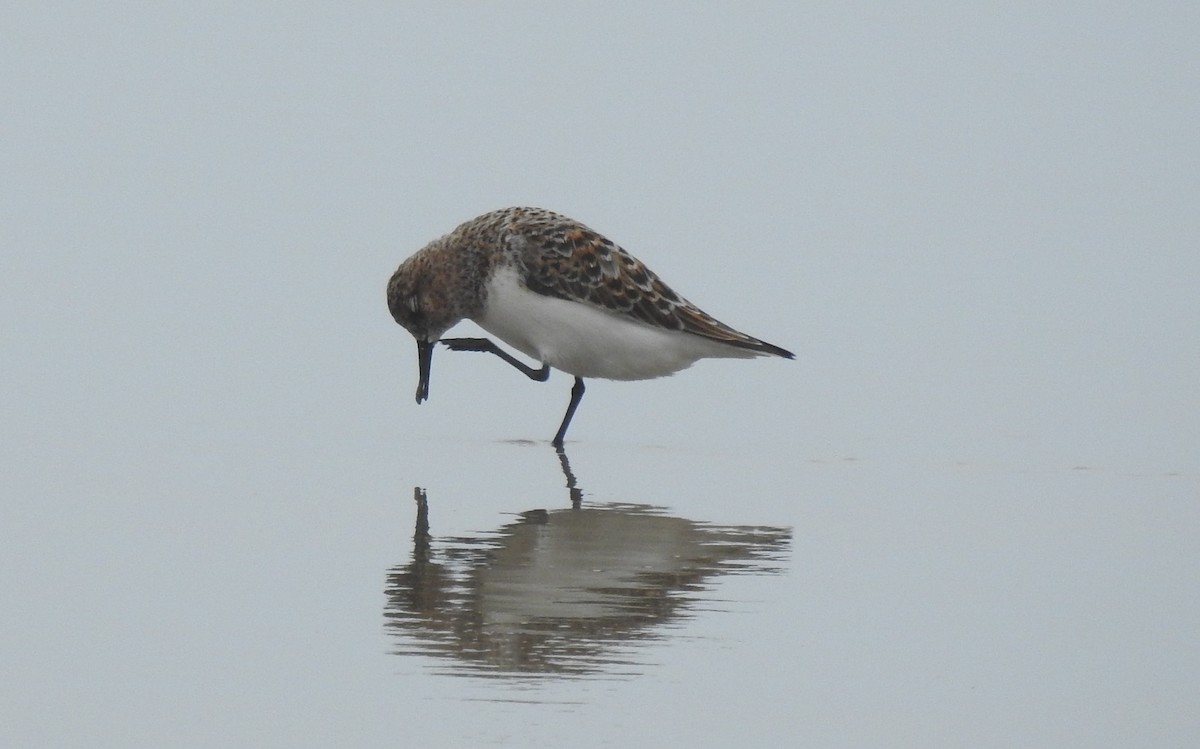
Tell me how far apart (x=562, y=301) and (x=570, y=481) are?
5.26 ft

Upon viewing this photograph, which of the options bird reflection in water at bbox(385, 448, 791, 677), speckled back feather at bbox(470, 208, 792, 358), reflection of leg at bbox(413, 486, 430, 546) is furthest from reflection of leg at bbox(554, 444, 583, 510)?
speckled back feather at bbox(470, 208, 792, 358)

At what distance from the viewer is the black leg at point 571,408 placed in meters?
13.0

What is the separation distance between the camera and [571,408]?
42.9 ft

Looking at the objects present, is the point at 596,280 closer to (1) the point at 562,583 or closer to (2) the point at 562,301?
(2) the point at 562,301

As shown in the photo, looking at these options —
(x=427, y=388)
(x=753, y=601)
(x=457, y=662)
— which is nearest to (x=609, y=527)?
(x=753, y=601)

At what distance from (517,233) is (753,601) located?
5293 mm

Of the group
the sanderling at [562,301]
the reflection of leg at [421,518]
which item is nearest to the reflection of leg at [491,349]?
the sanderling at [562,301]

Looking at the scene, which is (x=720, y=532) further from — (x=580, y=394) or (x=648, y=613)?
(x=580, y=394)

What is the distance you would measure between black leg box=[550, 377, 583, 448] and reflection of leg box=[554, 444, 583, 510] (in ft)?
0.32

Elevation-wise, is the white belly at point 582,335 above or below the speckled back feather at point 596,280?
below

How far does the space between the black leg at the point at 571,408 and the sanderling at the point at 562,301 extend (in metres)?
0.45

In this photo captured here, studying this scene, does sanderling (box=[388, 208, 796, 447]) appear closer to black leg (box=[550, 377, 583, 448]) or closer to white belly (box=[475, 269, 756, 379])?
white belly (box=[475, 269, 756, 379])

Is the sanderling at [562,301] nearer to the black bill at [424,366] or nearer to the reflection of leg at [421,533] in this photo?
the black bill at [424,366]

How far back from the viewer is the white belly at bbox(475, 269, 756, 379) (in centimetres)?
1216
